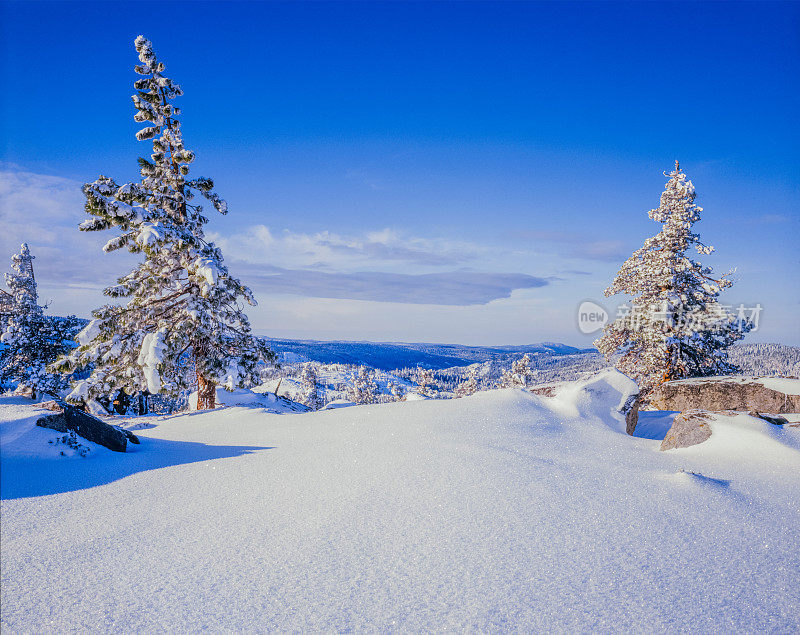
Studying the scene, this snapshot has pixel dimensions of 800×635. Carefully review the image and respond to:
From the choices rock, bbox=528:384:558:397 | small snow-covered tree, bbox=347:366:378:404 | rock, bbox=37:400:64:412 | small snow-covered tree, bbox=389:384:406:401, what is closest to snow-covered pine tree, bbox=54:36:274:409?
rock, bbox=37:400:64:412

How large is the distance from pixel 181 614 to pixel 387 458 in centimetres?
315

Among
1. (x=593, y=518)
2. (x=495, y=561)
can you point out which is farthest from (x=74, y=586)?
(x=593, y=518)

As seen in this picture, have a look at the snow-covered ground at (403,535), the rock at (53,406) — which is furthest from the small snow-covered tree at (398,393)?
the snow-covered ground at (403,535)

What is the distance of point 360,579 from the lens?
117 inches

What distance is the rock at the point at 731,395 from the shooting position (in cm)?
1016

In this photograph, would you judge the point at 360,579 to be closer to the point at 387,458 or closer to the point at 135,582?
the point at 135,582

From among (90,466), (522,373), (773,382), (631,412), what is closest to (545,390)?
(631,412)

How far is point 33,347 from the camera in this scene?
24.2 metres

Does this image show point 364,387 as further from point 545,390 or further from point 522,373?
point 545,390

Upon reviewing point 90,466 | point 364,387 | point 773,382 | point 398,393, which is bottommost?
point 398,393

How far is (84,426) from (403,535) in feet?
17.8

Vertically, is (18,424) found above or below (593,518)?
above

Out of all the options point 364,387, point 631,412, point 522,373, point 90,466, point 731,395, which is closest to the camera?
point 90,466

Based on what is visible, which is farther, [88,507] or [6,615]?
[88,507]
